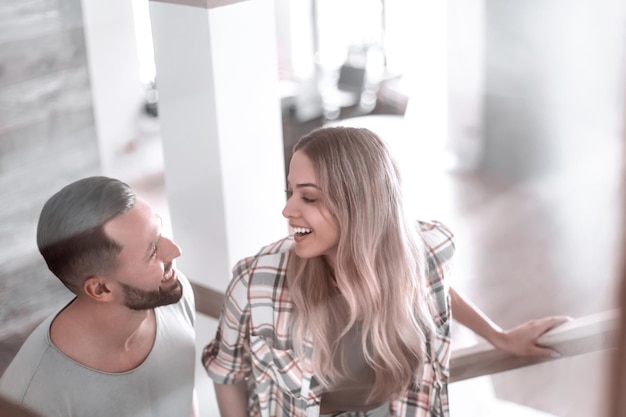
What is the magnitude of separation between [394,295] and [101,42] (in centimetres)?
38

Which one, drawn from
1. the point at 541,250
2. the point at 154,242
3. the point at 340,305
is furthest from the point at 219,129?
the point at 541,250

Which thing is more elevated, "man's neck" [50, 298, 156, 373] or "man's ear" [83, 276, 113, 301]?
"man's ear" [83, 276, 113, 301]

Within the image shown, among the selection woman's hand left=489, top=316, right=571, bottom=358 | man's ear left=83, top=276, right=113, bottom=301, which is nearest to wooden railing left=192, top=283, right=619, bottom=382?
woman's hand left=489, top=316, right=571, bottom=358

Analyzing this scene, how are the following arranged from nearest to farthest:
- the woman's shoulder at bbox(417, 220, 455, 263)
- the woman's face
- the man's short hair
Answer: the man's short hair
the woman's face
the woman's shoulder at bbox(417, 220, 455, 263)

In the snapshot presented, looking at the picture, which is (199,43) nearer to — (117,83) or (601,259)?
(117,83)

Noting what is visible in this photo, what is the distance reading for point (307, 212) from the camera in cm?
72

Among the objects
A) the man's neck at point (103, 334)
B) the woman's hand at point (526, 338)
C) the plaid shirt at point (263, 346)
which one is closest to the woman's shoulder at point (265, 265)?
the plaid shirt at point (263, 346)

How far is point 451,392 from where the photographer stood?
0.87 m

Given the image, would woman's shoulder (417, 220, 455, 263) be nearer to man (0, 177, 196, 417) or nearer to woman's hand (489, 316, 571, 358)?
woman's hand (489, 316, 571, 358)

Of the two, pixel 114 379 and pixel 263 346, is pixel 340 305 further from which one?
pixel 114 379

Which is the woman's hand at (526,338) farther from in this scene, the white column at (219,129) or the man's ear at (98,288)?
the man's ear at (98,288)

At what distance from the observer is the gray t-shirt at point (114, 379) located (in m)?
0.57

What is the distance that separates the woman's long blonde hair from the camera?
0.73 m

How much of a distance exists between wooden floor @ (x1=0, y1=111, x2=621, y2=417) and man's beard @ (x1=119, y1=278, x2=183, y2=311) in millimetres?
266
